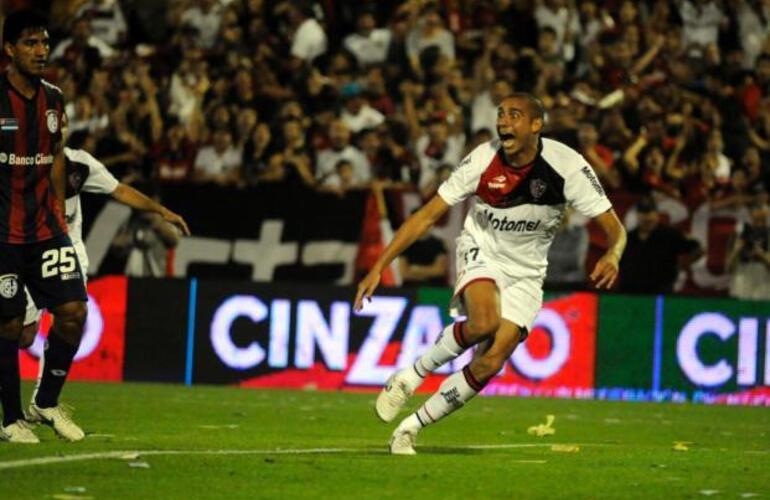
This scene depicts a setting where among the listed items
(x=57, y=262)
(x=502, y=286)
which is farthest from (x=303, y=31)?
(x=57, y=262)

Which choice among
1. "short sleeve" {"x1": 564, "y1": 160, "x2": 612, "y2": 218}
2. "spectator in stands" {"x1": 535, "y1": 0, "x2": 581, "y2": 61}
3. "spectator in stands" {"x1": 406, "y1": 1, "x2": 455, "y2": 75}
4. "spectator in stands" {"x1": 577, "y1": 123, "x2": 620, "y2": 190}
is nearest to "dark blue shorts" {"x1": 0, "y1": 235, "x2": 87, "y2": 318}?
"short sleeve" {"x1": 564, "y1": 160, "x2": 612, "y2": 218}

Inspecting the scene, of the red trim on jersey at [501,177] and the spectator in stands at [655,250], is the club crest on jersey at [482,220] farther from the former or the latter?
the spectator in stands at [655,250]

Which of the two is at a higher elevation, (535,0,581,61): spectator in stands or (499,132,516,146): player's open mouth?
(535,0,581,61): spectator in stands

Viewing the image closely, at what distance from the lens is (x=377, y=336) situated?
63.3 feet

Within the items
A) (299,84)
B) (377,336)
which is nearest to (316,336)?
(377,336)

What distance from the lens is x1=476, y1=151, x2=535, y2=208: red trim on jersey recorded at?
1109 centimetres

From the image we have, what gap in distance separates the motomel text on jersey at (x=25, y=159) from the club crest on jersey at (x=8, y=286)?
67 centimetres

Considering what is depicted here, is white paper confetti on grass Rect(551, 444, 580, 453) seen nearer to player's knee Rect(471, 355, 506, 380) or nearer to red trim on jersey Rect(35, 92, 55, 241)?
player's knee Rect(471, 355, 506, 380)

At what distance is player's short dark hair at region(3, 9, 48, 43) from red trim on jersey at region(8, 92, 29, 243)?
31cm

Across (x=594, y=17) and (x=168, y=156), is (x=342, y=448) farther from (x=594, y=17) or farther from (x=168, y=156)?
(x=594, y=17)

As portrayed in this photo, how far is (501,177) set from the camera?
11086 mm

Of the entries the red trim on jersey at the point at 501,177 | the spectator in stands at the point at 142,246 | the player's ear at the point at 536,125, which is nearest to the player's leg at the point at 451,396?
the red trim on jersey at the point at 501,177

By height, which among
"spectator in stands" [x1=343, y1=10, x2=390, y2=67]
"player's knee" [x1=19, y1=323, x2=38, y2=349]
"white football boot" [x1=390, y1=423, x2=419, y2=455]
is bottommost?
"white football boot" [x1=390, y1=423, x2=419, y2=455]

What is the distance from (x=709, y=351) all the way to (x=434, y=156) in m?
Answer: 3.89
